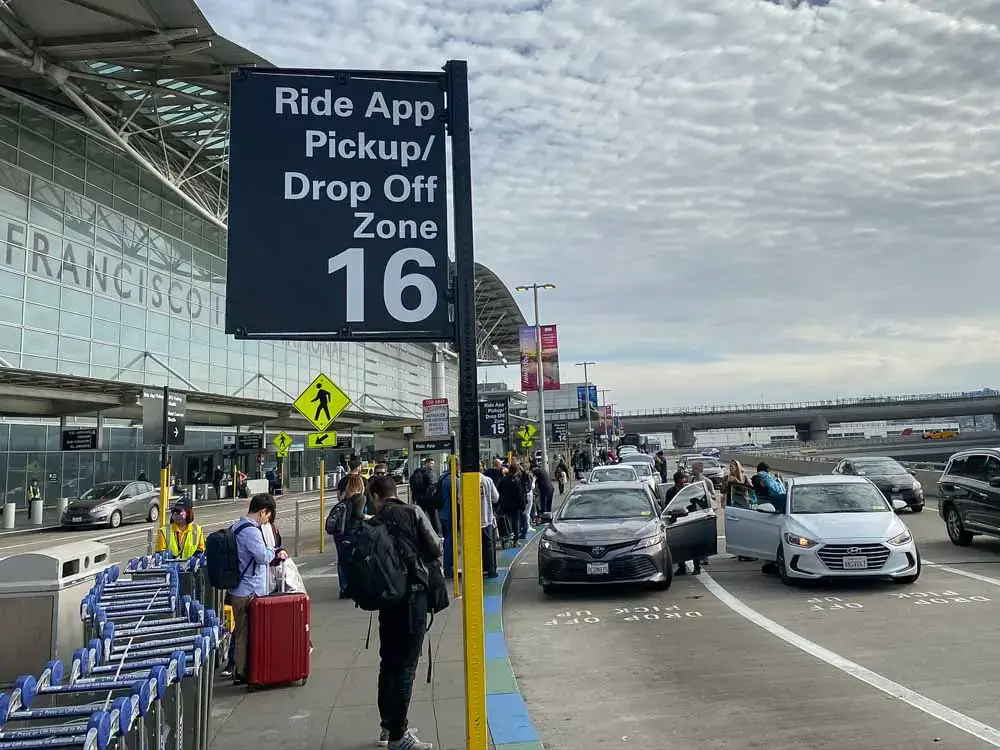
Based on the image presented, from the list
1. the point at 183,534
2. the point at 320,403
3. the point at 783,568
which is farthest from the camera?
the point at 320,403

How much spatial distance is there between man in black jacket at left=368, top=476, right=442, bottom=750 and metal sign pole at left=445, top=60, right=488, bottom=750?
1090 millimetres

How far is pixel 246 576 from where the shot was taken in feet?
21.9

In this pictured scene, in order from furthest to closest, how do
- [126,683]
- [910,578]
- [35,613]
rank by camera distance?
[910,578], [35,613], [126,683]

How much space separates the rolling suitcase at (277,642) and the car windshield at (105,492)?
26.2 meters

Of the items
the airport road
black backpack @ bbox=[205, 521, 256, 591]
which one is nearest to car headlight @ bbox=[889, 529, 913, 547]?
the airport road

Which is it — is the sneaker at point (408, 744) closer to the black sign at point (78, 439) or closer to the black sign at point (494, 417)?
the black sign at point (494, 417)

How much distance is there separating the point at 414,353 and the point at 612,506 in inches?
2603

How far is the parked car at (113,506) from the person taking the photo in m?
28.1

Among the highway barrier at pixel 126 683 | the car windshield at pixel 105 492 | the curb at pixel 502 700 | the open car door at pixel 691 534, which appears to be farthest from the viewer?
the car windshield at pixel 105 492

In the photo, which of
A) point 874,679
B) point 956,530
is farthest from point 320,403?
point 956,530

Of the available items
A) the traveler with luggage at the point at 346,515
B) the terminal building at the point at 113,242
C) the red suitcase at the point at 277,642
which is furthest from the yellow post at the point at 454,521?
the terminal building at the point at 113,242

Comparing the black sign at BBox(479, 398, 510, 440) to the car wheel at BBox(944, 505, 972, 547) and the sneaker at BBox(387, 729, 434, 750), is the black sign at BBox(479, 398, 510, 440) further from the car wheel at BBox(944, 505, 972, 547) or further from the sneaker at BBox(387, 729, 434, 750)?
the sneaker at BBox(387, 729, 434, 750)

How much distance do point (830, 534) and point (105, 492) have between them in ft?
89.4

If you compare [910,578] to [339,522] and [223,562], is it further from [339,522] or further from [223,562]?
[223,562]
